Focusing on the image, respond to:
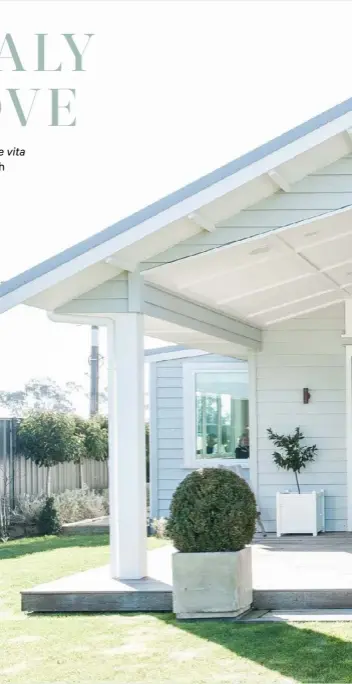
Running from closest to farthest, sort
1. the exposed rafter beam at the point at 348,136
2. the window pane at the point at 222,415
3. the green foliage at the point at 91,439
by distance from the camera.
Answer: the exposed rafter beam at the point at 348,136, the window pane at the point at 222,415, the green foliage at the point at 91,439

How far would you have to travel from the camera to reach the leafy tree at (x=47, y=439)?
706 inches

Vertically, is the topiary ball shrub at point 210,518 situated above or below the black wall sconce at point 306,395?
below

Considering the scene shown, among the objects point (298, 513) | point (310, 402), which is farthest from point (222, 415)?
point (298, 513)

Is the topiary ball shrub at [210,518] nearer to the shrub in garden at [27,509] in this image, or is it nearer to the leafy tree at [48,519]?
the leafy tree at [48,519]

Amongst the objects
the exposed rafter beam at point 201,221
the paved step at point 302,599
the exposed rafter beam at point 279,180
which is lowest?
the paved step at point 302,599

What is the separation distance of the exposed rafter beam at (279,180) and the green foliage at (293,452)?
546 centimetres

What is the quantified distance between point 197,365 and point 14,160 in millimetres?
18231

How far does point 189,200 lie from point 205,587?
289 cm

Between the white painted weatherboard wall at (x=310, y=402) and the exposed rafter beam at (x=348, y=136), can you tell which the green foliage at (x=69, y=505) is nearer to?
the white painted weatherboard wall at (x=310, y=402)

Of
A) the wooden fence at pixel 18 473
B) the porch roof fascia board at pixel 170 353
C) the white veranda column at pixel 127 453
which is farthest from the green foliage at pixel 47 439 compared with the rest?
the white veranda column at pixel 127 453

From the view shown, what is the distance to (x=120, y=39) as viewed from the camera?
20703 mm

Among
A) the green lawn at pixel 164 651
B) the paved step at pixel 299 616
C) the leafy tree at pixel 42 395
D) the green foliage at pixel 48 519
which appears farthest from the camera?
the leafy tree at pixel 42 395

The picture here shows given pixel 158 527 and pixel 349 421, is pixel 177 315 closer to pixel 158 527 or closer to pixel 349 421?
pixel 349 421

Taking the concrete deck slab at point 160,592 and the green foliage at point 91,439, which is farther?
the green foliage at point 91,439
